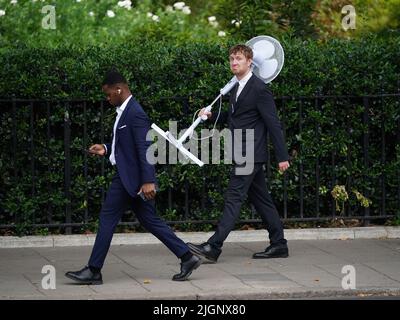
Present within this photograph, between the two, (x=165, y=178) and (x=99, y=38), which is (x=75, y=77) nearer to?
(x=165, y=178)

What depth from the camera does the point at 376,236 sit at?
39.0ft

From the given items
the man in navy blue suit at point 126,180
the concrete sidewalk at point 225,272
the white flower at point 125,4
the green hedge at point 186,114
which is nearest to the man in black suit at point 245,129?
the concrete sidewalk at point 225,272

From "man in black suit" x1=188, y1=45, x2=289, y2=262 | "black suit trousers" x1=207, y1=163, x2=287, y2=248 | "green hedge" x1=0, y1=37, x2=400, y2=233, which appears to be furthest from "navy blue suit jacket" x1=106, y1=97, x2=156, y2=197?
"green hedge" x1=0, y1=37, x2=400, y2=233

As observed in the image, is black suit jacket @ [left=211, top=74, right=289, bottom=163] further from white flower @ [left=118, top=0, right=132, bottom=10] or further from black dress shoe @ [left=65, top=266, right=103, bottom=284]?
white flower @ [left=118, top=0, right=132, bottom=10]

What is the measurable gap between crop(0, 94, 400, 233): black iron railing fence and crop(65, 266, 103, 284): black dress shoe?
2.14m

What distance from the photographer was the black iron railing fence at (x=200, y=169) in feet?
37.7

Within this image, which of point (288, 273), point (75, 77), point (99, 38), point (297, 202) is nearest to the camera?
point (288, 273)

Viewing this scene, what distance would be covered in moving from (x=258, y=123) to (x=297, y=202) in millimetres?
1988

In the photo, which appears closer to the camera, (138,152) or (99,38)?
(138,152)

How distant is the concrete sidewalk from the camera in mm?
9182

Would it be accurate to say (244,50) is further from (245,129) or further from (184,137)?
(184,137)

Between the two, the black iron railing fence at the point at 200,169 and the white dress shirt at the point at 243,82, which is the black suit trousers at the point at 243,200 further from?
the black iron railing fence at the point at 200,169

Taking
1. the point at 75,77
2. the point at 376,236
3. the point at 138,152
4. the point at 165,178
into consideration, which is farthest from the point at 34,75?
the point at 376,236

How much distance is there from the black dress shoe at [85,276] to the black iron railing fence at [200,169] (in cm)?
214
